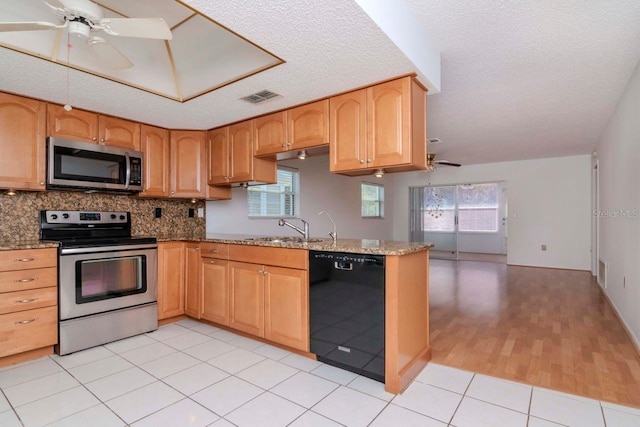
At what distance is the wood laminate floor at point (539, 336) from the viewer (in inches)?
88.8

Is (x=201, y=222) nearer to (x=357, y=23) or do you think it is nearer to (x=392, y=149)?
(x=392, y=149)

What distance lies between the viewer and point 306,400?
201 centimetres

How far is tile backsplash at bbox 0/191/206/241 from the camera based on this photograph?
2.91 meters

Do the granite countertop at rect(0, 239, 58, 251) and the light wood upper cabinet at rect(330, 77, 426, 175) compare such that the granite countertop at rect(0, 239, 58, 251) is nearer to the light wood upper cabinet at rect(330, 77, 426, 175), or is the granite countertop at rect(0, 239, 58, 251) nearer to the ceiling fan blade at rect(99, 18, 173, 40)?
the ceiling fan blade at rect(99, 18, 173, 40)

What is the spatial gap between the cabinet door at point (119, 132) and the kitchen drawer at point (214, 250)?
4.17ft

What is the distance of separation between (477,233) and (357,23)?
8997 millimetres

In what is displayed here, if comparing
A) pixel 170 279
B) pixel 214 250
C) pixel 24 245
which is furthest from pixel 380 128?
pixel 24 245

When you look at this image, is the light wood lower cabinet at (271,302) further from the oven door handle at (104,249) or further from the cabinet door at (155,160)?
the cabinet door at (155,160)

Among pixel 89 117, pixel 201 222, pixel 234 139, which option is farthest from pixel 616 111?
pixel 89 117

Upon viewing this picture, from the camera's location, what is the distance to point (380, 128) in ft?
8.12

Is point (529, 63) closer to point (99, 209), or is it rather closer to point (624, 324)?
point (624, 324)

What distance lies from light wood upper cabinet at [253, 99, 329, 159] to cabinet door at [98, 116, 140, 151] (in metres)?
1.29

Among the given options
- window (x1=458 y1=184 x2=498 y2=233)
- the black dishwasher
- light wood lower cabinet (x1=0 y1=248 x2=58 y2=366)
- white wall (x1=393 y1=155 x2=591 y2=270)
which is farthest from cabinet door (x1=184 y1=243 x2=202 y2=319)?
window (x1=458 y1=184 x2=498 y2=233)

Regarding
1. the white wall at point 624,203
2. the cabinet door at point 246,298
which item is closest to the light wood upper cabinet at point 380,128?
the cabinet door at point 246,298
